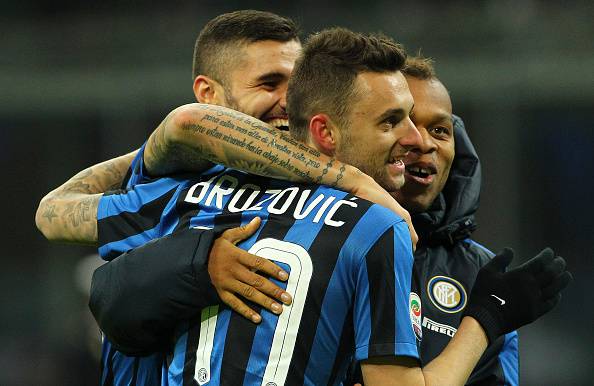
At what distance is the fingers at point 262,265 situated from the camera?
8.13 feet

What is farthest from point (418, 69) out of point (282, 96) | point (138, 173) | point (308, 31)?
point (308, 31)

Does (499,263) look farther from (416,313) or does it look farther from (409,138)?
(409,138)

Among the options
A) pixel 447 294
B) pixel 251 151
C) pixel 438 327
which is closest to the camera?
pixel 251 151

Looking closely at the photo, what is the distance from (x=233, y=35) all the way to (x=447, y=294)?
1271mm

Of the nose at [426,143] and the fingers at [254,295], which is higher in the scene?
the nose at [426,143]

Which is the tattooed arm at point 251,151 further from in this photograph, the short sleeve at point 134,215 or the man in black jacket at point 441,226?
the man in black jacket at point 441,226

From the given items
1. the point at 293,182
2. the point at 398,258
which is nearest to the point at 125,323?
the point at 293,182

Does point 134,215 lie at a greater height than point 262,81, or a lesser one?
lesser

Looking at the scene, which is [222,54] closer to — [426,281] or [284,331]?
[426,281]

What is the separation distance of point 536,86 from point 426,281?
5772 mm

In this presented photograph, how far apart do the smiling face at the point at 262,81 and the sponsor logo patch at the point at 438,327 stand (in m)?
0.90

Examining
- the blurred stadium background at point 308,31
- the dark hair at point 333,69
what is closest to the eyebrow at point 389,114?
the dark hair at point 333,69

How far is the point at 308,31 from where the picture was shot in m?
8.87

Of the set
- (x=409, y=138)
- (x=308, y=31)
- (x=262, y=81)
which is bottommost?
(x=308, y=31)
